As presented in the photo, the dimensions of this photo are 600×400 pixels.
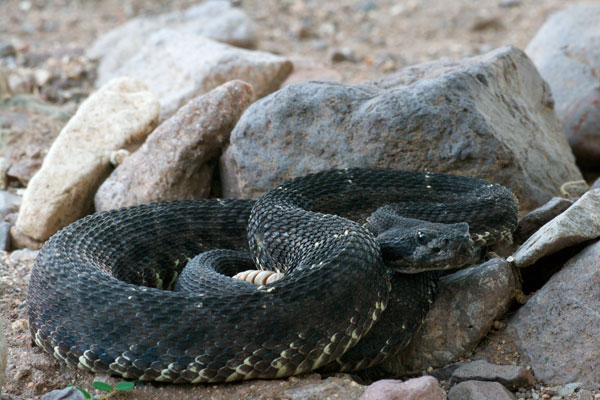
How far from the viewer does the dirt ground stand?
43.5 feet

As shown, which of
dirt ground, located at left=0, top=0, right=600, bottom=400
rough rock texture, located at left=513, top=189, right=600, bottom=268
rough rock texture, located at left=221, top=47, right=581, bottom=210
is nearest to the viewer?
rough rock texture, located at left=513, top=189, right=600, bottom=268

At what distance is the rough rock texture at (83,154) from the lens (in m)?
7.44

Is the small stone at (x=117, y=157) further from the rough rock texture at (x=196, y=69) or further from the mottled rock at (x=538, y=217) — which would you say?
the mottled rock at (x=538, y=217)

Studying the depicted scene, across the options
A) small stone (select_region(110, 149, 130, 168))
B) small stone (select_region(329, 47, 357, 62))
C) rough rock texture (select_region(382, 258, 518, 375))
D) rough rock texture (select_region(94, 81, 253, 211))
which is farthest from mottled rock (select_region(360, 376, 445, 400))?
small stone (select_region(329, 47, 357, 62))

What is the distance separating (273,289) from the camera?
190 inches

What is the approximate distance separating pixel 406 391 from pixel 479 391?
0.64 metres

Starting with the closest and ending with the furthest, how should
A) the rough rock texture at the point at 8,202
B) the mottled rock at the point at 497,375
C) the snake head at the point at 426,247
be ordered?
the mottled rock at the point at 497,375, the snake head at the point at 426,247, the rough rock texture at the point at 8,202

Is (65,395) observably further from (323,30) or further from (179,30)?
(323,30)

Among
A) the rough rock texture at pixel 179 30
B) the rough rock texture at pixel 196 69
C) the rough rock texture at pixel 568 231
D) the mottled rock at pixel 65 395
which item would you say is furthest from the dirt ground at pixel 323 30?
the rough rock texture at pixel 568 231

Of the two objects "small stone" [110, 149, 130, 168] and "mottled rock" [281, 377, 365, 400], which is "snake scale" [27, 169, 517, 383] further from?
"small stone" [110, 149, 130, 168]

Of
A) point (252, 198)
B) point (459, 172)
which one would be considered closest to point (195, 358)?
point (252, 198)

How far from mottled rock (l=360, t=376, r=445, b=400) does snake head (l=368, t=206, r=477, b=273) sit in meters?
1.05

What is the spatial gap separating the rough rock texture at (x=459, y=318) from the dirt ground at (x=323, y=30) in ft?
23.5

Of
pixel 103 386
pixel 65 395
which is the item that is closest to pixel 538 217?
pixel 103 386
